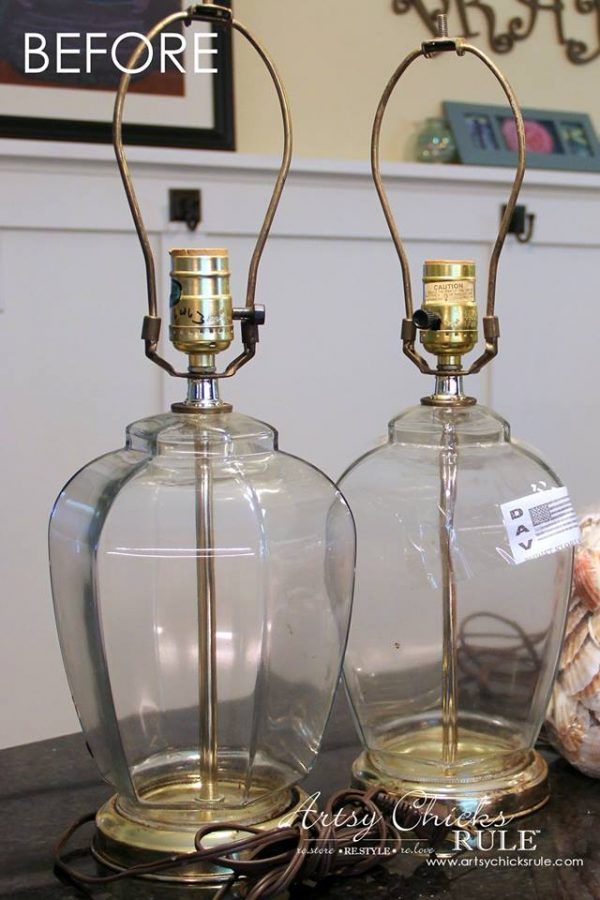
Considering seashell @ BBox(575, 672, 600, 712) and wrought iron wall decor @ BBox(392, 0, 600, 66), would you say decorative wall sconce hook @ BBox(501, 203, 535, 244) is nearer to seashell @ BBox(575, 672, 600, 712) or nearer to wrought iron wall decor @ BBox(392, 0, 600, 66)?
wrought iron wall decor @ BBox(392, 0, 600, 66)

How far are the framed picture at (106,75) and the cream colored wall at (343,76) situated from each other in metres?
0.08

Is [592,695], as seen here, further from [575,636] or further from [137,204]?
[137,204]

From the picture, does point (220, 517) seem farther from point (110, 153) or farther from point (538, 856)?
point (110, 153)

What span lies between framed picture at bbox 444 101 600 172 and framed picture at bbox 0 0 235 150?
0.41 metres

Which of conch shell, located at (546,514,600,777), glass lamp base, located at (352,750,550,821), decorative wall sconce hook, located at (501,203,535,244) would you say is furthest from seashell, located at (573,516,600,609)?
decorative wall sconce hook, located at (501,203,535,244)

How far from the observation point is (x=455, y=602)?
28.4 inches

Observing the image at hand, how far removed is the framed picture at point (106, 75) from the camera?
1.65m

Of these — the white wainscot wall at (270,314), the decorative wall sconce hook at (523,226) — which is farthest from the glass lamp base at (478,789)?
the decorative wall sconce hook at (523,226)

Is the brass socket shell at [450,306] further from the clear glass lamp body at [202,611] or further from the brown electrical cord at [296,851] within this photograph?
the brown electrical cord at [296,851]

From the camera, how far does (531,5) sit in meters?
2.07

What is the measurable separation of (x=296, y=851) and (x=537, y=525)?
0.23 metres

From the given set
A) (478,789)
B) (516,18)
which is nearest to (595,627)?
(478,789)

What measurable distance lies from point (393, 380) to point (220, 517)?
1346mm

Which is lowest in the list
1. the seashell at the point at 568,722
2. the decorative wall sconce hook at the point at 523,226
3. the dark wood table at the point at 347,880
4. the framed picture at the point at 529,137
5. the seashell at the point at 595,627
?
the dark wood table at the point at 347,880
